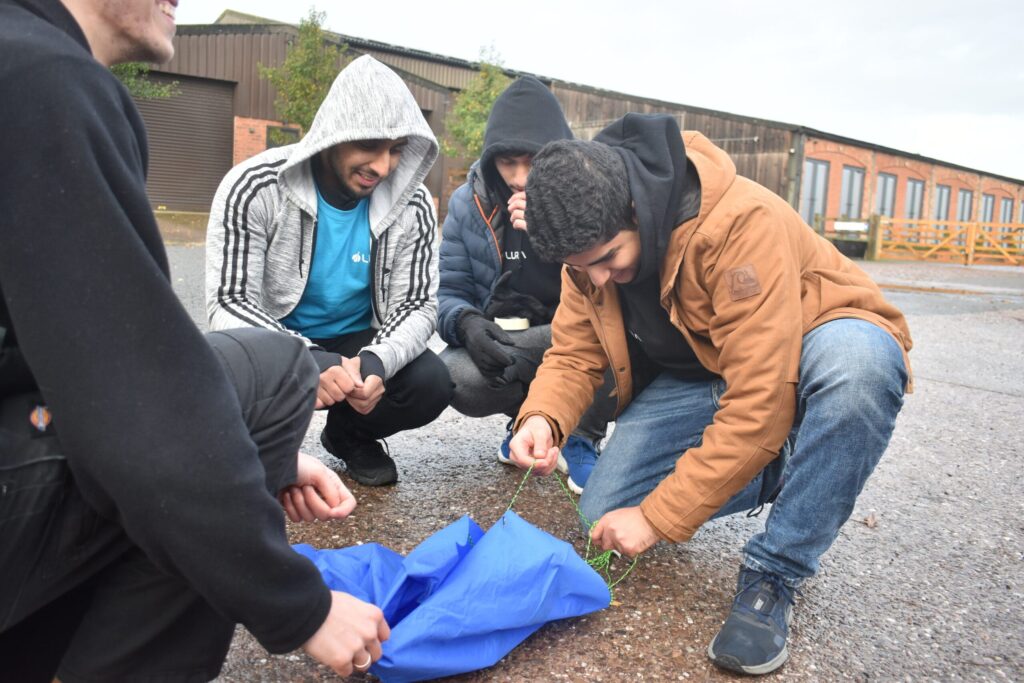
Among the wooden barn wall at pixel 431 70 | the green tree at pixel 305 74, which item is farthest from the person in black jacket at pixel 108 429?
the wooden barn wall at pixel 431 70

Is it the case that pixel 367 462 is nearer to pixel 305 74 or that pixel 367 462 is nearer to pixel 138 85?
pixel 138 85

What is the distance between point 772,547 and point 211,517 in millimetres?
1379

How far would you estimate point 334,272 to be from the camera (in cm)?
272

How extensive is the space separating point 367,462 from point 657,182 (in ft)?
4.94

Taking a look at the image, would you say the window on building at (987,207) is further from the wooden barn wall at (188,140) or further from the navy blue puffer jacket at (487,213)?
the navy blue puffer jacket at (487,213)

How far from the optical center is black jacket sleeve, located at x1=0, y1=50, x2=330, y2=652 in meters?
0.93

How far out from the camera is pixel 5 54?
93cm

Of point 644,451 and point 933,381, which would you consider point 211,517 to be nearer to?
point 644,451

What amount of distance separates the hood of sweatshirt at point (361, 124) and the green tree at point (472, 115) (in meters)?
19.9

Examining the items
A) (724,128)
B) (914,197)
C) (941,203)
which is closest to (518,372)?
(724,128)

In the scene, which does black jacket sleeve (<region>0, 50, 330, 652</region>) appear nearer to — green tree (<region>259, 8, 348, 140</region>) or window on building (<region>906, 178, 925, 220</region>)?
green tree (<region>259, 8, 348, 140</region>)

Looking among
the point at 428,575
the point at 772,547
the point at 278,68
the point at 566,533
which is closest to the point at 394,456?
the point at 566,533

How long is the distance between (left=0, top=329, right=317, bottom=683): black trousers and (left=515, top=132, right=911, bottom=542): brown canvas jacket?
0.99 meters

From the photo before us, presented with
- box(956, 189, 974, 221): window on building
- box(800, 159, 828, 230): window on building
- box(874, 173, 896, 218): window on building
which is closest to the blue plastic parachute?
box(800, 159, 828, 230): window on building
